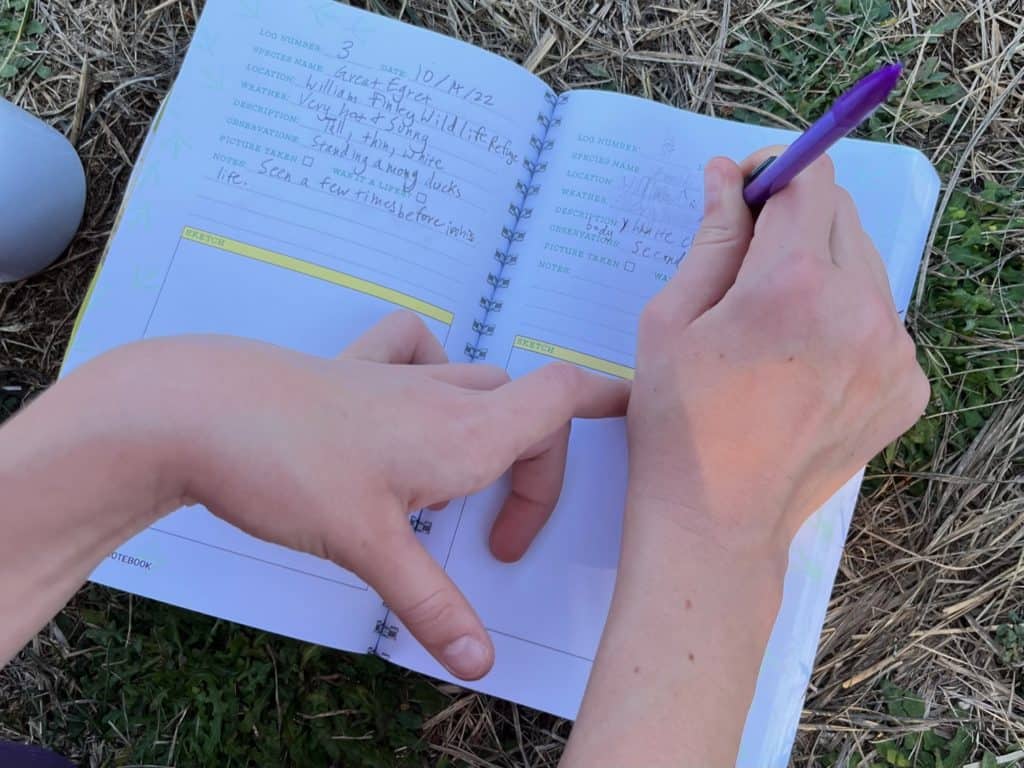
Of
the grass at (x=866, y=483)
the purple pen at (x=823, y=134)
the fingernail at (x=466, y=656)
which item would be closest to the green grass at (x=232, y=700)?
the grass at (x=866, y=483)

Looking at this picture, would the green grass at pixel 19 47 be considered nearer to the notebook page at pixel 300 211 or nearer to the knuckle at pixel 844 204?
the notebook page at pixel 300 211

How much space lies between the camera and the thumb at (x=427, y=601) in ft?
2.01

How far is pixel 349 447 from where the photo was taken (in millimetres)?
600

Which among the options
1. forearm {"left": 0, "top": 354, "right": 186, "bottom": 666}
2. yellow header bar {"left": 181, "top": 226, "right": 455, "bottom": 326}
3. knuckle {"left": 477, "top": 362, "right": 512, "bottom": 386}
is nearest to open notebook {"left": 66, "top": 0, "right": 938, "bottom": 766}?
yellow header bar {"left": 181, "top": 226, "right": 455, "bottom": 326}

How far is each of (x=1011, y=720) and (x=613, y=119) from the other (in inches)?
31.5

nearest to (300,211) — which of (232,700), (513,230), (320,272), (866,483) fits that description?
(320,272)

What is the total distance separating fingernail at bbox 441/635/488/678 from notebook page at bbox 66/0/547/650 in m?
0.20

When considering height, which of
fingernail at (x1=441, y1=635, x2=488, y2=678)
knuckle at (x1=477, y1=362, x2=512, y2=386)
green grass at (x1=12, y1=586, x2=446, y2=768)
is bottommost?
green grass at (x1=12, y1=586, x2=446, y2=768)

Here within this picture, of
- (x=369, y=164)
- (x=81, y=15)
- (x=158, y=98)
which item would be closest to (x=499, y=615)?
(x=369, y=164)

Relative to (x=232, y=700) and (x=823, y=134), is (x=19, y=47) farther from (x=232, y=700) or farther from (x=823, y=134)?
(x=823, y=134)

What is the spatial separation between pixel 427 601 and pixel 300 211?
463mm

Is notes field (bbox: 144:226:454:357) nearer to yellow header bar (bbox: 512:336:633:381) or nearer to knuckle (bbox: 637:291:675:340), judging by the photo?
A: yellow header bar (bbox: 512:336:633:381)

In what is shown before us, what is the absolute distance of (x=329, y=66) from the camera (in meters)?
0.91

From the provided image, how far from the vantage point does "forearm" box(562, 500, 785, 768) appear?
605 millimetres
